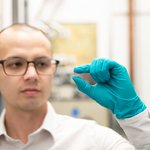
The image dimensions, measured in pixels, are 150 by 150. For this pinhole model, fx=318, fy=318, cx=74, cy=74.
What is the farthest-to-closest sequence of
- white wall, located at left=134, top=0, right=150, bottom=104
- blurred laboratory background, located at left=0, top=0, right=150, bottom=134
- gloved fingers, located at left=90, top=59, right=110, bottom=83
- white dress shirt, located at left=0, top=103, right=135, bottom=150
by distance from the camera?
white wall, located at left=134, top=0, right=150, bottom=104, blurred laboratory background, located at left=0, top=0, right=150, bottom=134, white dress shirt, located at left=0, top=103, right=135, bottom=150, gloved fingers, located at left=90, top=59, right=110, bottom=83

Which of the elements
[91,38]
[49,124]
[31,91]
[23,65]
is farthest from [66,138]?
[91,38]

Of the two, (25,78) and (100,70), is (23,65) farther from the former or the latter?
(100,70)

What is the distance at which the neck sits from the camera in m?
1.38

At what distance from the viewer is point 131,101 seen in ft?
3.77

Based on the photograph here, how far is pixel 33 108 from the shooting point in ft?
4.40

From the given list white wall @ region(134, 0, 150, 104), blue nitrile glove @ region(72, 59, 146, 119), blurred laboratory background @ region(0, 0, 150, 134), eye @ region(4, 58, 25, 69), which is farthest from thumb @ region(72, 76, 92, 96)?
white wall @ region(134, 0, 150, 104)

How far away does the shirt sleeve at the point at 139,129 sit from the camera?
3.74 feet

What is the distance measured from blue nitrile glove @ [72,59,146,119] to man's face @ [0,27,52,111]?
0.67ft

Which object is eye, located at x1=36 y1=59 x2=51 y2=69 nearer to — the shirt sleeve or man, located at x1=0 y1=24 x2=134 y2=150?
man, located at x1=0 y1=24 x2=134 y2=150

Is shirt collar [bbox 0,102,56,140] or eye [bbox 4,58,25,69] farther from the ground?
eye [bbox 4,58,25,69]

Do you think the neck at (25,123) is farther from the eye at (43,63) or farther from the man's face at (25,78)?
the eye at (43,63)

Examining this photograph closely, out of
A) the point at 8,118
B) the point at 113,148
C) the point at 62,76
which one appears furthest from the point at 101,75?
the point at 62,76

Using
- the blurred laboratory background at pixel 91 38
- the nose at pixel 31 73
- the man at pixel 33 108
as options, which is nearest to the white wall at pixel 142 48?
the blurred laboratory background at pixel 91 38

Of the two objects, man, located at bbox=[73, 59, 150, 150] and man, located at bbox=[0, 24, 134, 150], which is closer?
man, located at bbox=[73, 59, 150, 150]
